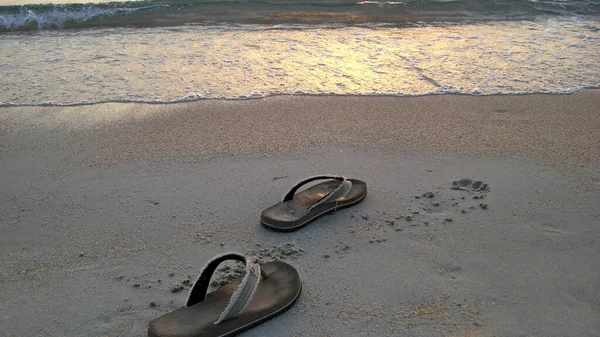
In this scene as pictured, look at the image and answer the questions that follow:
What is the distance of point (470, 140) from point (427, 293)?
179cm

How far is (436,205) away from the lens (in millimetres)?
2918

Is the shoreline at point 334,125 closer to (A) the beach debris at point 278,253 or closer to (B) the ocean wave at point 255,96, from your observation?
(B) the ocean wave at point 255,96

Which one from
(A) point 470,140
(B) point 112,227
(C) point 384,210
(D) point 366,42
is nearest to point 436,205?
(C) point 384,210

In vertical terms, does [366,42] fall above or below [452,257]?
above

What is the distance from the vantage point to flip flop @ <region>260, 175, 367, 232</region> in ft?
8.99

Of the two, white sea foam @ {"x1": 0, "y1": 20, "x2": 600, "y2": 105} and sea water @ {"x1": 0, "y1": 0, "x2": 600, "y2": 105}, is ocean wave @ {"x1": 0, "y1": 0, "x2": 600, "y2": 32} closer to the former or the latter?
sea water @ {"x1": 0, "y1": 0, "x2": 600, "y2": 105}

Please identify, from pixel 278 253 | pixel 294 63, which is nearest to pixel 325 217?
pixel 278 253

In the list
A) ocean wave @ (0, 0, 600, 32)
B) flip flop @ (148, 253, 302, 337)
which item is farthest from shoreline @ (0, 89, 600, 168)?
ocean wave @ (0, 0, 600, 32)

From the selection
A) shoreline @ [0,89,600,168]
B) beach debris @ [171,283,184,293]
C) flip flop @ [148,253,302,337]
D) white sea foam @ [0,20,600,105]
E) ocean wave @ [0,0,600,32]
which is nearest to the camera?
flip flop @ [148,253,302,337]

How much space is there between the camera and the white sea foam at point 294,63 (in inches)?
189

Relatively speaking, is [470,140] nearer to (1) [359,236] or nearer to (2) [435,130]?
(2) [435,130]

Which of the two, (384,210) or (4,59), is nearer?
(384,210)

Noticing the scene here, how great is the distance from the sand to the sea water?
42 centimetres

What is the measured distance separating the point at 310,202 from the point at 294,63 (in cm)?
298
